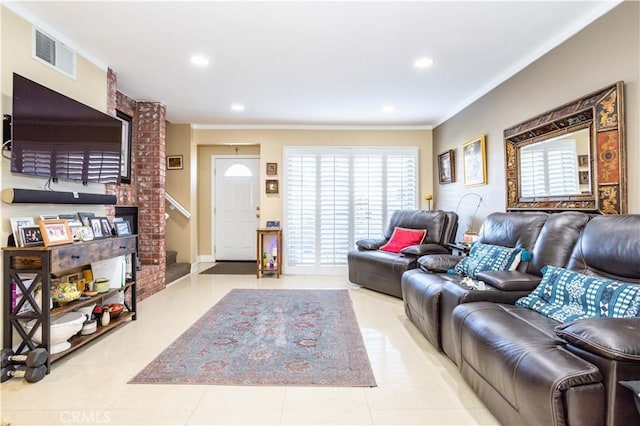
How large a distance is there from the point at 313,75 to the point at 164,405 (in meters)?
3.01

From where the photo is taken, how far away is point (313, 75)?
3.23 metres

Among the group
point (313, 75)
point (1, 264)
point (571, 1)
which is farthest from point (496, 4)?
point (1, 264)

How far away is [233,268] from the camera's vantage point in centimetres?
558

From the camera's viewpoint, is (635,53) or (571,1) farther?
(571,1)

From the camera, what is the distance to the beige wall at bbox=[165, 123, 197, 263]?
5027 millimetres

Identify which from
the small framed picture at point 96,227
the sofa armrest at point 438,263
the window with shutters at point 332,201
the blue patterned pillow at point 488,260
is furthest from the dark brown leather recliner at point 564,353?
the window with shutters at point 332,201

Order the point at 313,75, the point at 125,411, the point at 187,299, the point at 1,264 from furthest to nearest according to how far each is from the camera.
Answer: the point at 187,299 < the point at 313,75 < the point at 1,264 < the point at 125,411

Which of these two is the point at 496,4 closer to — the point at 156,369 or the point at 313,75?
the point at 313,75

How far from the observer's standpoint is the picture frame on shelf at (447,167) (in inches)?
175

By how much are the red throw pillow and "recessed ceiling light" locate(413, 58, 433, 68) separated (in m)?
2.12

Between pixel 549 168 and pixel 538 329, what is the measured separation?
1.68 meters

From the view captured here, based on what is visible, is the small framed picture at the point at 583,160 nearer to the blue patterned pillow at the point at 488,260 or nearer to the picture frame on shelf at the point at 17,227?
the blue patterned pillow at the point at 488,260

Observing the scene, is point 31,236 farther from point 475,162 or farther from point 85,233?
point 475,162

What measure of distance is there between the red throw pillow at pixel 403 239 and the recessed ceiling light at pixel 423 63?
6.96 feet
